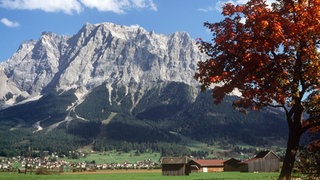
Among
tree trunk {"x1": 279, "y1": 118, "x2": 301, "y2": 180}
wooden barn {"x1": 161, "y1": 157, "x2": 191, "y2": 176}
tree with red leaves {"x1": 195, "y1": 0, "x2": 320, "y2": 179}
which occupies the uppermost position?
tree with red leaves {"x1": 195, "y1": 0, "x2": 320, "y2": 179}

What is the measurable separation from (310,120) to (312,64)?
346cm

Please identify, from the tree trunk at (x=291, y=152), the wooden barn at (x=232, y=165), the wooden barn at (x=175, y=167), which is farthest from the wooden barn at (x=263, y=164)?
the tree trunk at (x=291, y=152)

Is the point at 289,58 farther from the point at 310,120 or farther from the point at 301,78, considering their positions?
the point at 310,120

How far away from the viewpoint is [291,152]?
23391 mm

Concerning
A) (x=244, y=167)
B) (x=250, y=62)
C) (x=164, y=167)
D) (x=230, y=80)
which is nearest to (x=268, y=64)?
(x=250, y=62)

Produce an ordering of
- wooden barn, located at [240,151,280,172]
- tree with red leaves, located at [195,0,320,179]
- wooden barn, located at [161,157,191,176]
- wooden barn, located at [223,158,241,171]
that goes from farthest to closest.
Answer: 1. wooden barn, located at [223,158,241,171]
2. wooden barn, located at [240,151,280,172]
3. wooden barn, located at [161,157,191,176]
4. tree with red leaves, located at [195,0,320,179]

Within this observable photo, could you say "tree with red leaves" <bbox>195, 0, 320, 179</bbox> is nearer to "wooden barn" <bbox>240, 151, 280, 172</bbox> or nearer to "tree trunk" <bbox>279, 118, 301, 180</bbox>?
"tree trunk" <bbox>279, 118, 301, 180</bbox>

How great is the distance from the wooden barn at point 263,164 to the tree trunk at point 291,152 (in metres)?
143

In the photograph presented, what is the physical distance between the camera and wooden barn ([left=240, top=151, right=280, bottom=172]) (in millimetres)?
163375

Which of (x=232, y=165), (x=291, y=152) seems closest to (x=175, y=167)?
(x=232, y=165)

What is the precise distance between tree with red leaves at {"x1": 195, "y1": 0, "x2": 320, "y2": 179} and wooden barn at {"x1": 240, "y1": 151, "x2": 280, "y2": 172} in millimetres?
143584

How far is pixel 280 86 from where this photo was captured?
2183 centimetres

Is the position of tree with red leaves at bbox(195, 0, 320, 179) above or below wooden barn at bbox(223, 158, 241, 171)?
above

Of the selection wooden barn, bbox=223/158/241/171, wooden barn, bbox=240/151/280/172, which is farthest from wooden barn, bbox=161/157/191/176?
wooden barn, bbox=223/158/241/171
